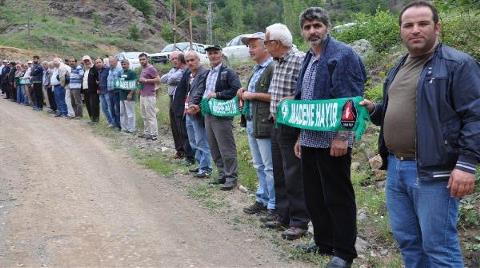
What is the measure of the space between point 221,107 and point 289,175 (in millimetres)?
2247

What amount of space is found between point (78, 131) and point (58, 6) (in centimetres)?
4282

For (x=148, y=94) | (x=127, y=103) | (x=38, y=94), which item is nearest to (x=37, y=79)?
(x=38, y=94)

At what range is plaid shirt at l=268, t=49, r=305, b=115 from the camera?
5.24 metres

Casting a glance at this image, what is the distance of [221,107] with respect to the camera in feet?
23.9

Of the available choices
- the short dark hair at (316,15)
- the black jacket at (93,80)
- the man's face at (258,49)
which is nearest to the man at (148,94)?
the black jacket at (93,80)

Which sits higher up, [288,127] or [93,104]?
[288,127]

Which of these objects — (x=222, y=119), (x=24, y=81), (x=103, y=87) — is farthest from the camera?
(x=24, y=81)

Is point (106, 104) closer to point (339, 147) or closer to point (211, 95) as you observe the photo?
A: point (211, 95)

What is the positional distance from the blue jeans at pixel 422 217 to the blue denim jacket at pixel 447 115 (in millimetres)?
122

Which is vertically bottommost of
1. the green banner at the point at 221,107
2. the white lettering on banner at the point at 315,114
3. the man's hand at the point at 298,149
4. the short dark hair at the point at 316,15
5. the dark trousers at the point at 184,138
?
the dark trousers at the point at 184,138

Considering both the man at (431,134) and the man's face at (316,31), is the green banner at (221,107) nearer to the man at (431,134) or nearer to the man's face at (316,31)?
the man's face at (316,31)

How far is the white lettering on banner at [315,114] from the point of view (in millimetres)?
4293

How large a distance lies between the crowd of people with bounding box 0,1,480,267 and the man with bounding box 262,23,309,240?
1 cm

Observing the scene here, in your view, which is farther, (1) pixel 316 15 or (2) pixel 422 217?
(1) pixel 316 15
